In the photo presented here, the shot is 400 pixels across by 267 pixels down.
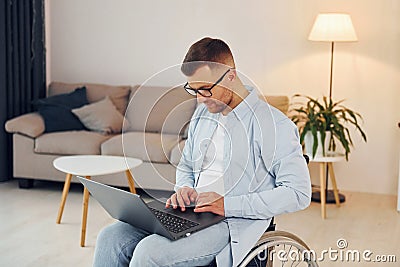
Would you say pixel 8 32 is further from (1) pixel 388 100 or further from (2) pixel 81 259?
(1) pixel 388 100

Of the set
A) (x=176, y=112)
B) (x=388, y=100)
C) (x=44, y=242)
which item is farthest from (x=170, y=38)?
(x=176, y=112)

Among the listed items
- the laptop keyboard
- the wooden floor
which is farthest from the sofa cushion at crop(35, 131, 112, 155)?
the laptop keyboard

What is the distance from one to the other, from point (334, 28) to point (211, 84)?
2.69m

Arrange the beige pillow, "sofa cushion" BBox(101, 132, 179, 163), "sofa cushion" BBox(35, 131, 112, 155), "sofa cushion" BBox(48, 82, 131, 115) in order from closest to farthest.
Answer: "sofa cushion" BBox(101, 132, 179, 163)
"sofa cushion" BBox(35, 131, 112, 155)
the beige pillow
"sofa cushion" BBox(48, 82, 131, 115)

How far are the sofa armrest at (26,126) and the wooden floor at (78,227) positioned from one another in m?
0.41

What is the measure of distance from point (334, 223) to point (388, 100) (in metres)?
1.18

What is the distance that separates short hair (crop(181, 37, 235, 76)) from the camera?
2240 mm

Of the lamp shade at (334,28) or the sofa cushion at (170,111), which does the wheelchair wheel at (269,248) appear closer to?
the sofa cushion at (170,111)

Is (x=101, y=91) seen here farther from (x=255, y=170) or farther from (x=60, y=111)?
(x=255, y=170)

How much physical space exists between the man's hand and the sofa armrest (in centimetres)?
287

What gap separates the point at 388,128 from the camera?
16.6 feet

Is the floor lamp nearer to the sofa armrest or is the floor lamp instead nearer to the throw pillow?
the throw pillow

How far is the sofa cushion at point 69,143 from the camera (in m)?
4.87

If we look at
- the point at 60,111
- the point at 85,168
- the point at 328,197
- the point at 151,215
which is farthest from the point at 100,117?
the point at 151,215
